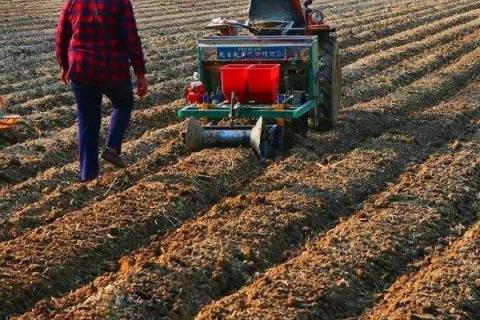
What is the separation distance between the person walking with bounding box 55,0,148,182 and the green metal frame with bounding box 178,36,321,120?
2.80 ft

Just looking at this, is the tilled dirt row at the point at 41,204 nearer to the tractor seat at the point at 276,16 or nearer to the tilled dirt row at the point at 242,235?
the tilled dirt row at the point at 242,235

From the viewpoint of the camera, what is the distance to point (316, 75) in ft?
27.3

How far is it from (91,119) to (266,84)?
1.53 m

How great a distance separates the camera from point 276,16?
356 inches

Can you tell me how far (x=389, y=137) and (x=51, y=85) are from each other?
4.93 m

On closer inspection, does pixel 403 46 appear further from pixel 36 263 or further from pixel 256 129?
pixel 36 263

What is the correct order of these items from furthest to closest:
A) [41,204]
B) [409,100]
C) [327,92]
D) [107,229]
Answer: [409,100] → [327,92] → [41,204] → [107,229]

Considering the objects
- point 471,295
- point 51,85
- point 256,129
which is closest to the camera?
point 471,295

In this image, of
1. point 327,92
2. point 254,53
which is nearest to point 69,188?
point 254,53

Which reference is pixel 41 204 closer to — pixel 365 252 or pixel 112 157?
pixel 112 157

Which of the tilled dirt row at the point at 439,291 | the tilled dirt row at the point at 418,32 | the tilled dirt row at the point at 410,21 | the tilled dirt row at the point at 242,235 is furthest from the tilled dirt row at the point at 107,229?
the tilled dirt row at the point at 410,21

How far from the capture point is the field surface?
471cm

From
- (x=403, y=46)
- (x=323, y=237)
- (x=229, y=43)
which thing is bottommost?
(x=403, y=46)

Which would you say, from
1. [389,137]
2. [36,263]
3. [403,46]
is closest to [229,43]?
[389,137]
